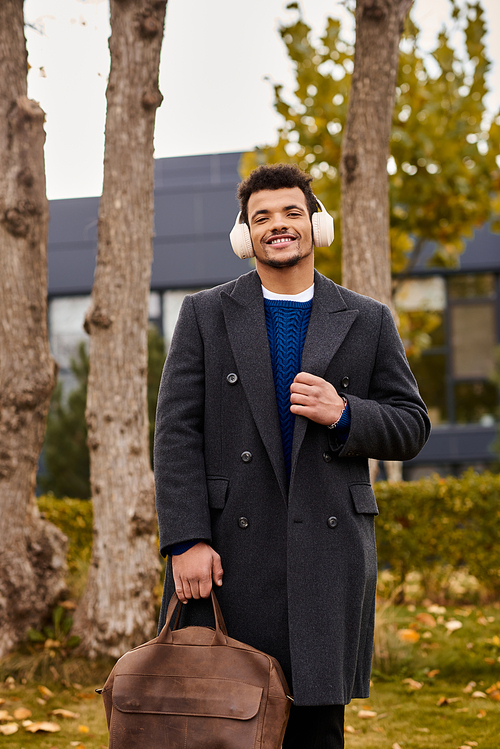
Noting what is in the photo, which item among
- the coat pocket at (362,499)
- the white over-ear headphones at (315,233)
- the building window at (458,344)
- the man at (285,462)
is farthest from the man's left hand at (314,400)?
the building window at (458,344)

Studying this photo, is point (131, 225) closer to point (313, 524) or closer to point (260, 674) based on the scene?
point (313, 524)

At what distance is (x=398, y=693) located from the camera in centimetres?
455

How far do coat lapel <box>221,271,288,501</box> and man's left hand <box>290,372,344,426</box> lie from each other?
10cm

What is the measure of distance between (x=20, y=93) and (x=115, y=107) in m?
0.72

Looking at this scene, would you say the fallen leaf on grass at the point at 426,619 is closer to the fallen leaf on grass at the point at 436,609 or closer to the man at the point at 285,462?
the fallen leaf on grass at the point at 436,609

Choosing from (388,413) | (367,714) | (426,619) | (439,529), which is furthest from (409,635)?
(388,413)

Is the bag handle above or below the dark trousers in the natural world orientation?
above

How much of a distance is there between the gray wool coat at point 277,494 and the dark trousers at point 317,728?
0.09 metres

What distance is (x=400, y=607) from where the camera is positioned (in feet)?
21.0

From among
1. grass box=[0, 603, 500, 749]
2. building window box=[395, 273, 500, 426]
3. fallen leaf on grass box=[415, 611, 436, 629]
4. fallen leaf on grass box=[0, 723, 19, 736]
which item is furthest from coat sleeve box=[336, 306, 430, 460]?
building window box=[395, 273, 500, 426]

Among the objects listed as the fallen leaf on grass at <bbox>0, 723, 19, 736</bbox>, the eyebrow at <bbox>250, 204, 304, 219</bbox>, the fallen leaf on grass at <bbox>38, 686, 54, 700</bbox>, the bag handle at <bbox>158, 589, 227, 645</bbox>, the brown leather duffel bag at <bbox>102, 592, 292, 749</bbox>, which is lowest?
the fallen leaf on grass at <bbox>38, 686, 54, 700</bbox>

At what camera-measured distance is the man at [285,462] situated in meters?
2.20

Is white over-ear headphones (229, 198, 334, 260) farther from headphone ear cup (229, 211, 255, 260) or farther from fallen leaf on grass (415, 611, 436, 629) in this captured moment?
fallen leaf on grass (415, 611, 436, 629)

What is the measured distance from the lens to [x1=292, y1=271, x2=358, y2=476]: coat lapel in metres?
2.25
